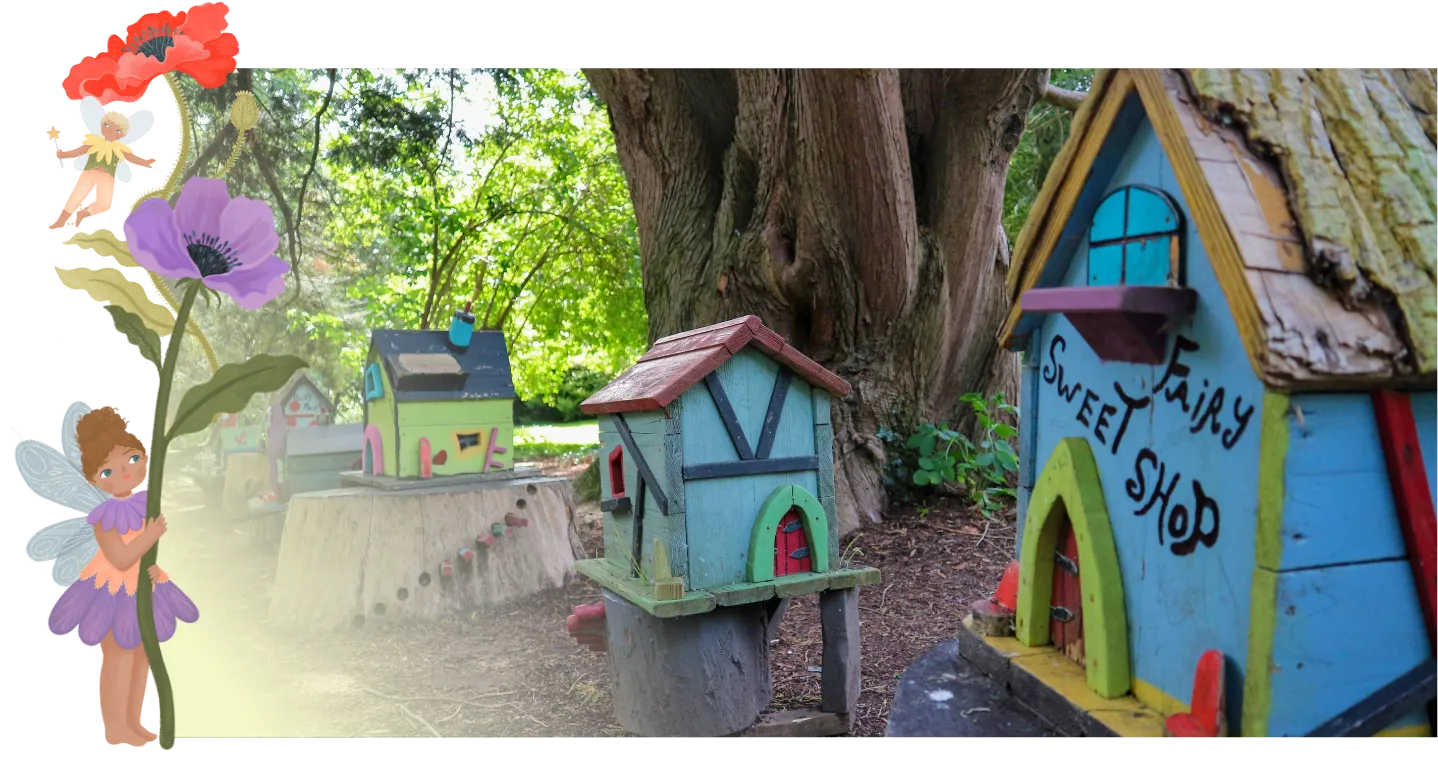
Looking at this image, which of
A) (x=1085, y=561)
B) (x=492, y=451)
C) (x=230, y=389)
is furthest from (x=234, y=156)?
(x=492, y=451)

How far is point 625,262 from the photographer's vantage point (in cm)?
435

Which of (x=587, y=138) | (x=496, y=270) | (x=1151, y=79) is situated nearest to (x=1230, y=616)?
(x=1151, y=79)

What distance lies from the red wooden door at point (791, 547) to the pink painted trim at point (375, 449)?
2279 millimetres

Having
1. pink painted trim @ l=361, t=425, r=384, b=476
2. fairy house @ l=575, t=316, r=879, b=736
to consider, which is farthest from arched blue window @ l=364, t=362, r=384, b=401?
fairy house @ l=575, t=316, r=879, b=736

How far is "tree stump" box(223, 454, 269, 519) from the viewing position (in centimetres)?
Result: 273

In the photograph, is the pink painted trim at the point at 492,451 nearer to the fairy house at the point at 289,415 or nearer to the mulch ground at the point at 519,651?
the mulch ground at the point at 519,651

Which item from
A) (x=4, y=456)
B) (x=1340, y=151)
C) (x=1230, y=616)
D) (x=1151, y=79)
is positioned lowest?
(x=1230, y=616)

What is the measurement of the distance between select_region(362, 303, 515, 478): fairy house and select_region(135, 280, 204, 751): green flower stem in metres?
1.87

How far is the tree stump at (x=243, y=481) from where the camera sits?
2727 millimetres

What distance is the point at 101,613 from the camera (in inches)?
61.1

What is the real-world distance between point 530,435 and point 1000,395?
7.82 feet

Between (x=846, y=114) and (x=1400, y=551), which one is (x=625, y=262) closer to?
(x=846, y=114)

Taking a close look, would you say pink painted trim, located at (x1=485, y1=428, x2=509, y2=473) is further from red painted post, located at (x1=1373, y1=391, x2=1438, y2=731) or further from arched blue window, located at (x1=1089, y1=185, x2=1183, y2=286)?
red painted post, located at (x1=1373, y1=391, x2=1438, y2=731)

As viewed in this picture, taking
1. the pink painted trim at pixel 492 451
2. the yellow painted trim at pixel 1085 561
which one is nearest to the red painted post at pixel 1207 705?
the yellow painted trim at pixel 1085 561
